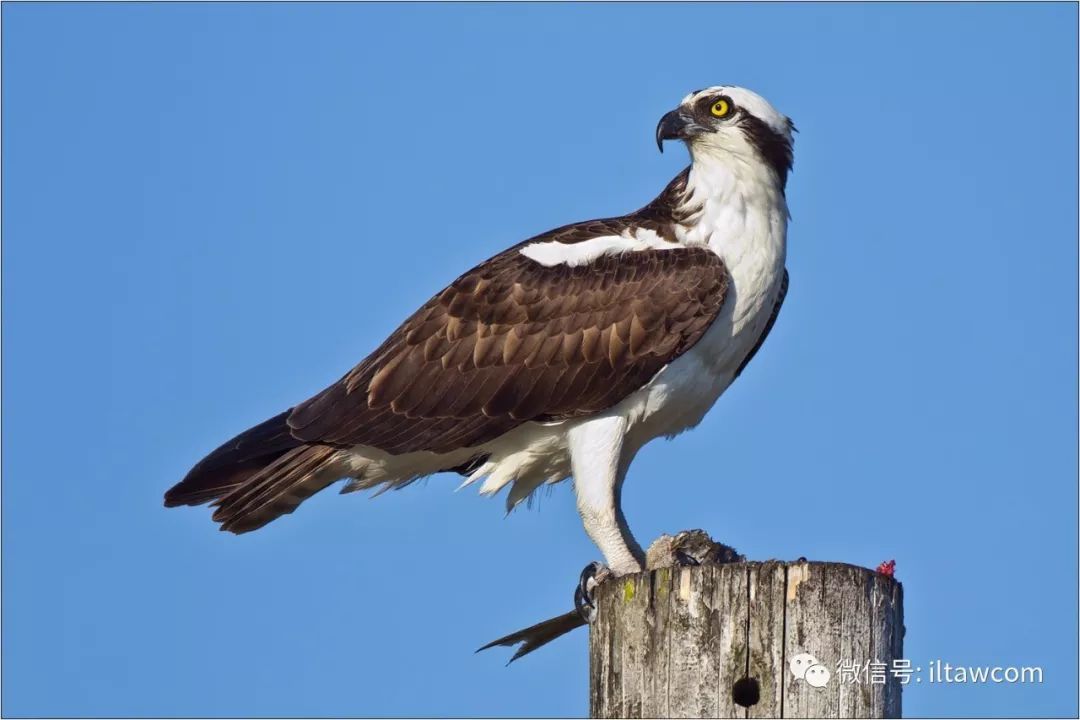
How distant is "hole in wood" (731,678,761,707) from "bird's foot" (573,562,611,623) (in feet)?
4.97

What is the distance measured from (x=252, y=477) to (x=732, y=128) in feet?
10.3

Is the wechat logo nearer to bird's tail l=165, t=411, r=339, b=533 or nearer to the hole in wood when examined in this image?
the hole in wood

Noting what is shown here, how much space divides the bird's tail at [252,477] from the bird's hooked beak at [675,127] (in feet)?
8.01

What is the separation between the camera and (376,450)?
29.7ft

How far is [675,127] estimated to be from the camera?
355 inches

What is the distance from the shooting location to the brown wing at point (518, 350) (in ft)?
27.8

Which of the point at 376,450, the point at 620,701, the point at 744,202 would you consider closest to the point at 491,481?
the point at 376,450

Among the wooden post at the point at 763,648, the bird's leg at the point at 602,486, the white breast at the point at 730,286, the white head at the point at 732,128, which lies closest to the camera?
the wooden post at the point at 763,648

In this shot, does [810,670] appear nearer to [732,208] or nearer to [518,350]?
[518,350]

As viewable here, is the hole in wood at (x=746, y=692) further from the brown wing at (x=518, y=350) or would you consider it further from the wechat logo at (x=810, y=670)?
the brown wing at (x=518, y=350)

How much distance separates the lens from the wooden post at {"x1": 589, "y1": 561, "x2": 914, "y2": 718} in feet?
19.5

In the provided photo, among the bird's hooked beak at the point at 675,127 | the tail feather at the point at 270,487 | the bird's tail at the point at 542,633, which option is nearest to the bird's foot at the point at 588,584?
the bird's tail at the point at 542,633

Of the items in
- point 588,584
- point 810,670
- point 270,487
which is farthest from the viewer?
point 270,487

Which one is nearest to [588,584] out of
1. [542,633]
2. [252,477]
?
[542,633]
